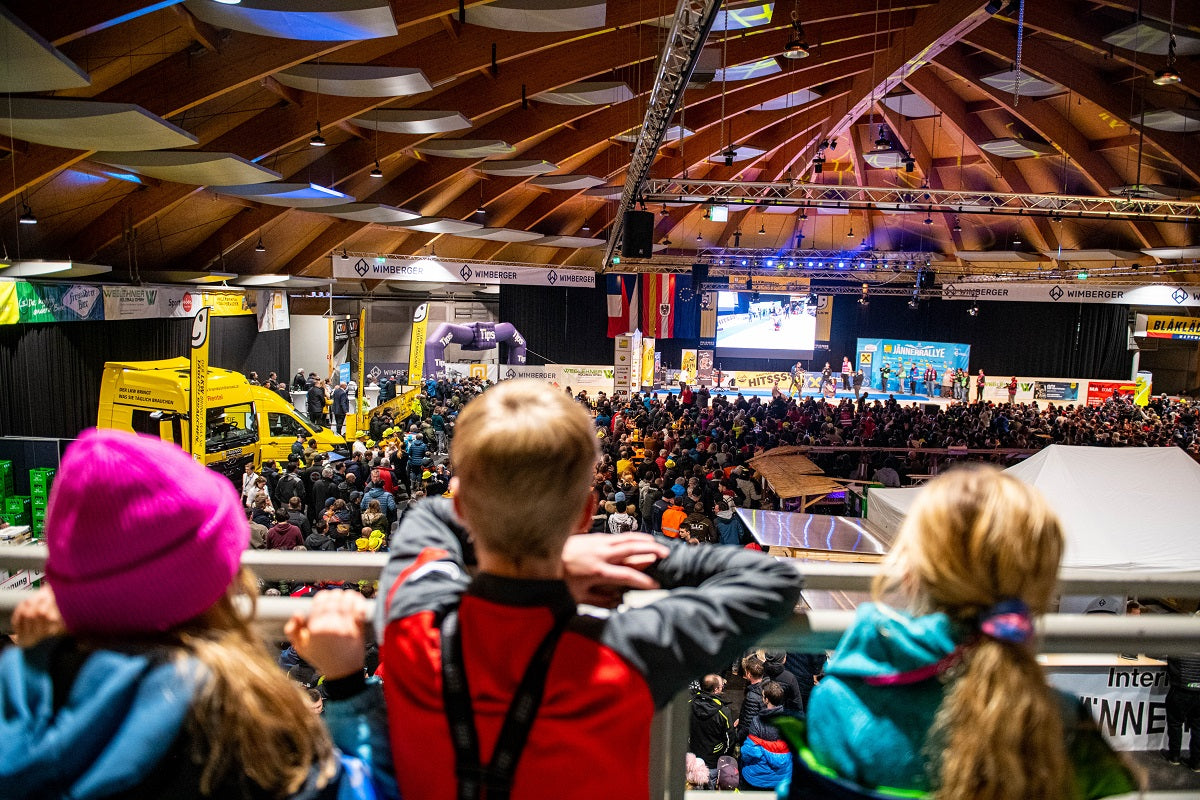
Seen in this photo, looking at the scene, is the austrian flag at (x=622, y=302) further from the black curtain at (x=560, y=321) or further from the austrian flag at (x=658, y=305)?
the black curtain at (x=560, y=321)

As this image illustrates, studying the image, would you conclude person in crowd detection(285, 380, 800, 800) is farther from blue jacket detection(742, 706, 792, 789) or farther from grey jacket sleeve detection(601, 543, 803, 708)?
blue jacket detection(742, 706, 792, 789)

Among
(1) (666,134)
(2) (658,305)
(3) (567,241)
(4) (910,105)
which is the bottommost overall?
(2) (658,305)

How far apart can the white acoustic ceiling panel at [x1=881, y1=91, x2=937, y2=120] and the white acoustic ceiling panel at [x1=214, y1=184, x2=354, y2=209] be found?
13.3 meters

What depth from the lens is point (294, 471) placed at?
1055 centimetres

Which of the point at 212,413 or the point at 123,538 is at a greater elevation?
the point at 123,538

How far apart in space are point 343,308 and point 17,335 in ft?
48.5

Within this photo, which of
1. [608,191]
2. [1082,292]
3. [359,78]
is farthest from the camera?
[1082,292]

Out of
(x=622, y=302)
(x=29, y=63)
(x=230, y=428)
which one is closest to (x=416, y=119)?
(x=230, y=428)

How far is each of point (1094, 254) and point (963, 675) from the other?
90.3 feet

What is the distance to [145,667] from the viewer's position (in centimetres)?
82

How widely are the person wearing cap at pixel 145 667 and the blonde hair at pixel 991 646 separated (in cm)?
74

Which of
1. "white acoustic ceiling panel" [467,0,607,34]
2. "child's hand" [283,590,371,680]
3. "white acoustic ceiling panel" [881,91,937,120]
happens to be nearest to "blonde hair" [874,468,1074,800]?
"child's hand" [283,590,371,680]

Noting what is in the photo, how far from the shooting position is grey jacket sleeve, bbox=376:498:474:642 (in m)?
1.01

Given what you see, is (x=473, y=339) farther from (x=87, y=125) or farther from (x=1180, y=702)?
(x=1180, y=702)
